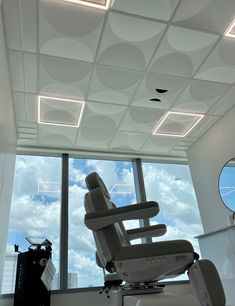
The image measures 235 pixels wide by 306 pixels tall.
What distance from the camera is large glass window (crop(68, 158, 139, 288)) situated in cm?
363

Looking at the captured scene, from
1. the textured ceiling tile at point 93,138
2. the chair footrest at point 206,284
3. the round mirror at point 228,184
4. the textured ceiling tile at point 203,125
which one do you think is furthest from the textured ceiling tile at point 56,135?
the chair footrest at point 206,284

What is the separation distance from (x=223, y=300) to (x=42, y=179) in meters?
3.51

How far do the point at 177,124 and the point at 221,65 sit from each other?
123cm

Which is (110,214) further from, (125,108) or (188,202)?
(188,202)

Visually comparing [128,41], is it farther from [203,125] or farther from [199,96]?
[203,125]

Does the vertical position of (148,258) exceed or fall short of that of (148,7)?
it falls short

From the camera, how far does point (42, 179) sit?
413 cm

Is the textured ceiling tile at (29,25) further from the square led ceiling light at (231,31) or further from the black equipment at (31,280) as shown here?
the black equipment at (31,280)

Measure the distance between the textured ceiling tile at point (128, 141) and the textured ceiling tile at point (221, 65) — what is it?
4.76 ft

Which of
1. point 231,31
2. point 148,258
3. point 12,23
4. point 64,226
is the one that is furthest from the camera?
point 64,226

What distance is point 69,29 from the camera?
2359 mm

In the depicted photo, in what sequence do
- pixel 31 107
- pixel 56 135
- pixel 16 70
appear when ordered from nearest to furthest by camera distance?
pixel 16 70
pixel 31 107
pixel 56 135

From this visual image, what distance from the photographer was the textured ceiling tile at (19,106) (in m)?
3.16

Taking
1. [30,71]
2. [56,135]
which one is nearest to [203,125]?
[56,135]
